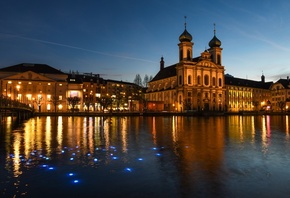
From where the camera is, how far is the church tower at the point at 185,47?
98.2 metres

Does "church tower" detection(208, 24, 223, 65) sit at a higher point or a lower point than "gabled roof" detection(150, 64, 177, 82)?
higher

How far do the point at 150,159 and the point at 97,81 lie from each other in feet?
371

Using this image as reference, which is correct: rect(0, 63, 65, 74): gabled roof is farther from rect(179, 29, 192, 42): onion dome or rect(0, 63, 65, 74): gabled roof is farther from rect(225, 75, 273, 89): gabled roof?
rect(225, 75, 273, 89): gabled roof

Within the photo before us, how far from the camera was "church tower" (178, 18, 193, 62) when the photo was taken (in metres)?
98.2

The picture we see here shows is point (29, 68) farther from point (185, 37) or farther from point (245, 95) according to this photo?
point (245, 95)

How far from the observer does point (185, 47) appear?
322 feet

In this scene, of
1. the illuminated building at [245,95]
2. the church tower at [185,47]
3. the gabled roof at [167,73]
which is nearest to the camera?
the church tower at [185,47]

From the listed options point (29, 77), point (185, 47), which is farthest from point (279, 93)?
→ point (29, 77)

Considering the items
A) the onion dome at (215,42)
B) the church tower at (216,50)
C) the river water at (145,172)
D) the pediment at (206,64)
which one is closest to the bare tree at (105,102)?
the pediment at (206,64)

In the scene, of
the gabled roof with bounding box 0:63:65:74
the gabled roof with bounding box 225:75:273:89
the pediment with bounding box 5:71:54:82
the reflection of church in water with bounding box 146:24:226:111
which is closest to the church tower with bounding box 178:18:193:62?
the reflection of church in water with bounding box 146:24:226:111

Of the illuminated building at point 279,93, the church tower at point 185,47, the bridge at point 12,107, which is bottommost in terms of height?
the bridge at point 12,107

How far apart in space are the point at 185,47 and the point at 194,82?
12.9 meters

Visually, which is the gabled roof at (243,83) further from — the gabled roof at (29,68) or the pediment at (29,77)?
the pediment at (29,77)

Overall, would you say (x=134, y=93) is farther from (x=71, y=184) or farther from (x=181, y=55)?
(x=71, y=184)
